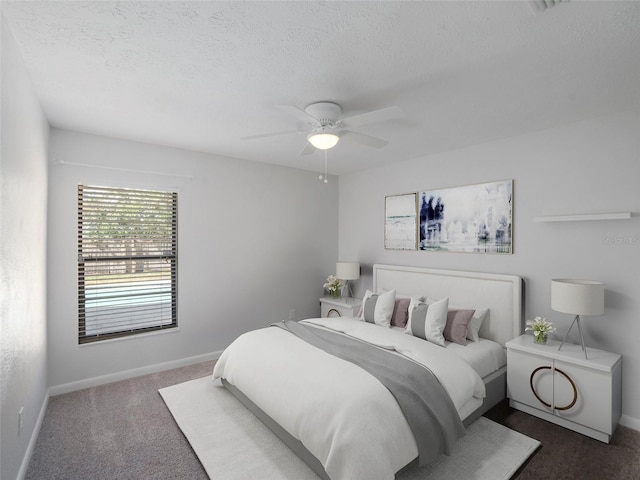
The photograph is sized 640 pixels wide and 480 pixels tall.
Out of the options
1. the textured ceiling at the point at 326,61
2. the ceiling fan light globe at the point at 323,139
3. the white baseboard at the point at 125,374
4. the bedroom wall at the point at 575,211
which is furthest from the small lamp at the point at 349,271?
the ceiling fan light globe at the point at 323,139

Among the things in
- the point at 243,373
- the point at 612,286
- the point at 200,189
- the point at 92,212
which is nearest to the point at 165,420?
the point at 243,373

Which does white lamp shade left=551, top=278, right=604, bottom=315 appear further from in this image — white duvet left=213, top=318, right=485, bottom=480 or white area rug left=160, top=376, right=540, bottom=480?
white area rug left=160, top=376, right=540, bottom=480

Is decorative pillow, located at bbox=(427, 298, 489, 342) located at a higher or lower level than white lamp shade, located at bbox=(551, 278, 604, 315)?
lower

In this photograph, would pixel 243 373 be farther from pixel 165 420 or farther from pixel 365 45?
pixel 365 45

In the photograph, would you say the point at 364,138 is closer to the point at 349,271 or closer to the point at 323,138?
the point at 323,138

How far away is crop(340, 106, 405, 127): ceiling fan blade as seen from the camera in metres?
2.17

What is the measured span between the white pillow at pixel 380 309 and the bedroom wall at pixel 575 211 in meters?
0.85

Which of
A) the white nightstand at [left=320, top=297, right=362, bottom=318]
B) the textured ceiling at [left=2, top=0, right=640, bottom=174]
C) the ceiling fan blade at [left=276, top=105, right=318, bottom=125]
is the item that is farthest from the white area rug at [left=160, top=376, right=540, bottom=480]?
the textured ceiling at [left=2, top=0, right=640, bottom=174]

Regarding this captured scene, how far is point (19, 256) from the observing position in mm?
2041

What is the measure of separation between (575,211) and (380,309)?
2.12 metres

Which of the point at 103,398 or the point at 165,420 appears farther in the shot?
the point at 103,398

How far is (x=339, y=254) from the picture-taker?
5.57 m

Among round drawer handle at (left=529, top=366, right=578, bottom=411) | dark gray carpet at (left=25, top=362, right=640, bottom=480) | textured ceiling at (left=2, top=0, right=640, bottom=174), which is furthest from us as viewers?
round drawer handle at (left=529, top=366, right=578, bottom=411)

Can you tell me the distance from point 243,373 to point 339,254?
3047mm
